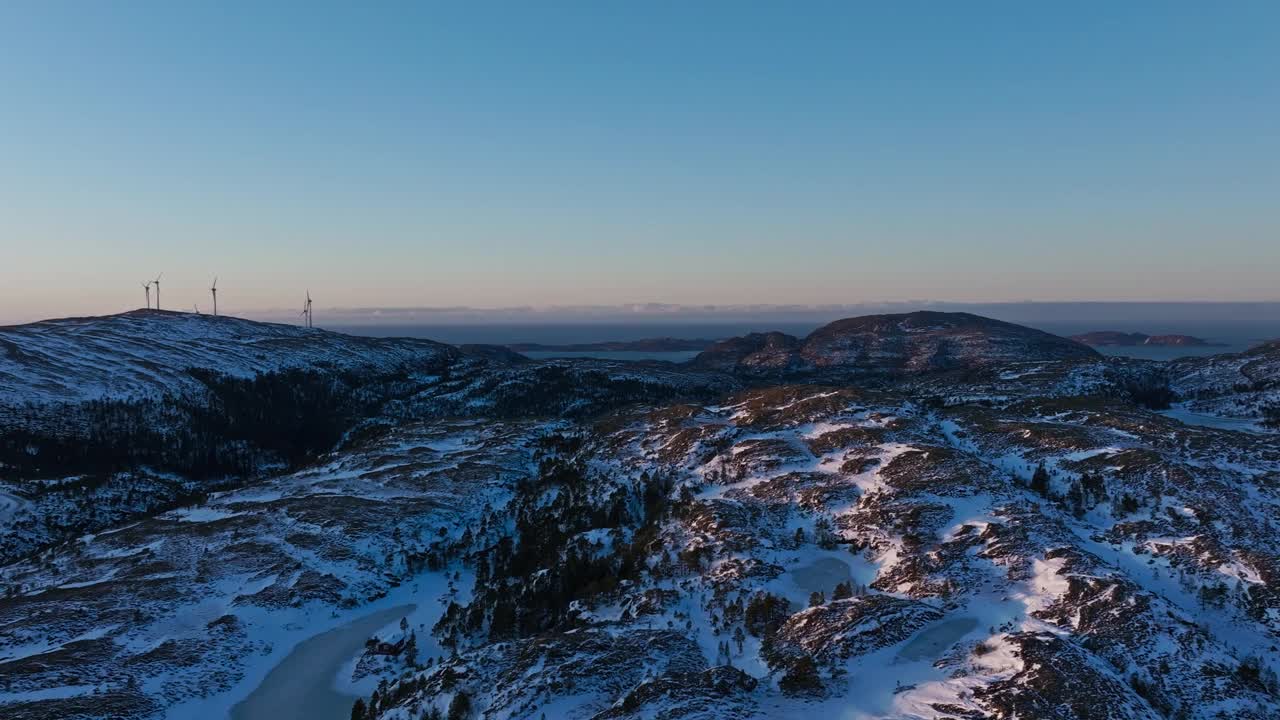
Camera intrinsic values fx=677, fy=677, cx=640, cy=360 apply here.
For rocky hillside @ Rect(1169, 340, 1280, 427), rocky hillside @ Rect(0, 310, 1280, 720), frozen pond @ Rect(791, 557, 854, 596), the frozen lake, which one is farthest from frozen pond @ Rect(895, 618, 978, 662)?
rocky hillside @ Rect(1169, 340, 1280, 427)

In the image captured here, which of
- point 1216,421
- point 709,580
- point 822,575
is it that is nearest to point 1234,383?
point 1216,421

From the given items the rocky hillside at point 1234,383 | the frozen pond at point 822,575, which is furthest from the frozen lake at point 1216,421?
the frozen pond at point 822,575

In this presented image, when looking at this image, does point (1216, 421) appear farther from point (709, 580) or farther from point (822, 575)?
point (709, 580)

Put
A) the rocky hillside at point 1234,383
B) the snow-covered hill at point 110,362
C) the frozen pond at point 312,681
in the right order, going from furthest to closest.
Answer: the snow-covered hill at point 110,362, the rocky hillside at point 1234,383, the frozen pond at point 312,681

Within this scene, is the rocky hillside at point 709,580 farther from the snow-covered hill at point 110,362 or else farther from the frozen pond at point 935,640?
the snow-covered hill at point 110,362

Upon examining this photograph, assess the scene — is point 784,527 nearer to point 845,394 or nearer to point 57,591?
point 845,394

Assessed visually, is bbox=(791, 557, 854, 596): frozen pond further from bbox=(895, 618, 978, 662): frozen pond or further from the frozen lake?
the frozen lake
